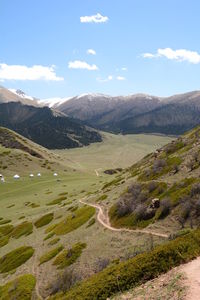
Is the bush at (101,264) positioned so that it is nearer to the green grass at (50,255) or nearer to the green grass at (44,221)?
the green grass at (50,255)

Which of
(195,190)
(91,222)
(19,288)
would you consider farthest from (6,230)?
(195,190)

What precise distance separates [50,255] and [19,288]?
7.54m

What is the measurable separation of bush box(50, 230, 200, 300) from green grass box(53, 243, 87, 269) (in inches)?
573

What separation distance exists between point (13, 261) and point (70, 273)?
19617 millimetres

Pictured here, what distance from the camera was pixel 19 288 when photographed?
3719cm

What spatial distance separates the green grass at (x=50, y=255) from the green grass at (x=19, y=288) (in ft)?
10.9

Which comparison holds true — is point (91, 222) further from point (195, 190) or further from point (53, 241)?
point (195, 190)

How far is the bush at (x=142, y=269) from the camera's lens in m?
22.0

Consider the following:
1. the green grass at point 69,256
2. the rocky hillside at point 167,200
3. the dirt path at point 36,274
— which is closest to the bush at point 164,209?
the rocky hillside at point 167,200

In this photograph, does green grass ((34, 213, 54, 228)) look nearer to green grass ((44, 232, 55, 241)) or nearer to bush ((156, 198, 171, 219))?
green grass ((44, 232, 55, 241))

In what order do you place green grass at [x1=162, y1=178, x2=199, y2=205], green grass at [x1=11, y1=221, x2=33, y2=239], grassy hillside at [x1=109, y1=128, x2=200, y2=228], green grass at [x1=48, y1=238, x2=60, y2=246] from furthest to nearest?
green grass at [x1=11, y1=221, x2=33, y2=239], green grass at [x1=48, y1=238, x2=60, y2=246], green grass at [x1=162, y1=178, x2=199, y2=205], grassy hillside at [x1=109, y1=128, x2=200, y2=228]

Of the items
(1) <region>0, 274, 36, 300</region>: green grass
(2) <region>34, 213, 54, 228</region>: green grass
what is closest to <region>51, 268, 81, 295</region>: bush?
(1) <region>0, 274, 36, 300</region>: green grass

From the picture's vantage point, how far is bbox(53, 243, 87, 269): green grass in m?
38.3

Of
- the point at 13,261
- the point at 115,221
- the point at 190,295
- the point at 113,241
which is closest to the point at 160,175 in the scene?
the point at 115,221
